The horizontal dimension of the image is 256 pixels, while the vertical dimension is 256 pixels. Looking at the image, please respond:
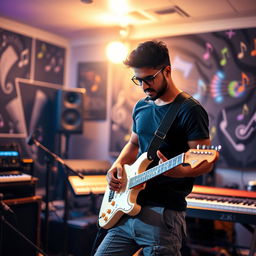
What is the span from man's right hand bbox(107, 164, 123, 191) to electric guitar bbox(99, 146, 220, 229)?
22 mm

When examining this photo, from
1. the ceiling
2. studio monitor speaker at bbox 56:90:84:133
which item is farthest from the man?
studio monitor speaker at bbox 56:90:84:133

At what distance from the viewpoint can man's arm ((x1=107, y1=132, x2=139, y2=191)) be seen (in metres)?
2.10

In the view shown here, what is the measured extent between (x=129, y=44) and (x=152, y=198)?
11.6ft

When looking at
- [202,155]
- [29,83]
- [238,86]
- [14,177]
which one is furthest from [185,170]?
[29,83]

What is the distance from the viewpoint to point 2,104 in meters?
4.67

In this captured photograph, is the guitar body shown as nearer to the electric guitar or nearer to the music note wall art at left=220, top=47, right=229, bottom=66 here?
the electric guitar

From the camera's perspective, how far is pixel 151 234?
1.83m

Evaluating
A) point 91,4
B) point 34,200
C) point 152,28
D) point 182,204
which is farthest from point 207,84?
Result: point 182,204

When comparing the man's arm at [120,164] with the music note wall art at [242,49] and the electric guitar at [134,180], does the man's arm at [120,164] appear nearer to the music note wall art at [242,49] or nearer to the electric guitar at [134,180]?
the electric guitar at [134,180]

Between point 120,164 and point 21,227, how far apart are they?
1.72 meters

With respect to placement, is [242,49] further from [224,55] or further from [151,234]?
[151,234]

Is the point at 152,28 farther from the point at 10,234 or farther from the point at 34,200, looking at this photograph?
the point at 10,234

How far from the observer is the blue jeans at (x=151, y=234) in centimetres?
181

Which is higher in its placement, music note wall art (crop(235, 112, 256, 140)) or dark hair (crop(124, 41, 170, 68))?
dark hair (crop(124, 41, 170, 68))
